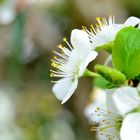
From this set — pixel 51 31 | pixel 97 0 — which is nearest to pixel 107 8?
pixel 97 0

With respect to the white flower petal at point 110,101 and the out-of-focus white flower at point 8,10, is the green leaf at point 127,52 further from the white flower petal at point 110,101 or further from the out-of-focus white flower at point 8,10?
the out-of-focus white flower at point 8,10

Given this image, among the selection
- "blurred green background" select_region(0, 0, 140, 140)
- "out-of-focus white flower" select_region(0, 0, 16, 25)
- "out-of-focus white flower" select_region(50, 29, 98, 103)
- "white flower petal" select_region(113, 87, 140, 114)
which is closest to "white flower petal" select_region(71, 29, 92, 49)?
"out-of-focus white flower" select_region(50, 29, 98, 103)

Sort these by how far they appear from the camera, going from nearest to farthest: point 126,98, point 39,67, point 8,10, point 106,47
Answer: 1. point 126,98
2. point 106,47
3. point 8,10
4. point 39,67

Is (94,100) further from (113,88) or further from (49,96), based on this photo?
(49,96)

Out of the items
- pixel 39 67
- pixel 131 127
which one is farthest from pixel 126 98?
pixel 39 67

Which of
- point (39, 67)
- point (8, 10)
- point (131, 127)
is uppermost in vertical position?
point (8, 10)

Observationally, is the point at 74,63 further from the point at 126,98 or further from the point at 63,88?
the point at 126,98
